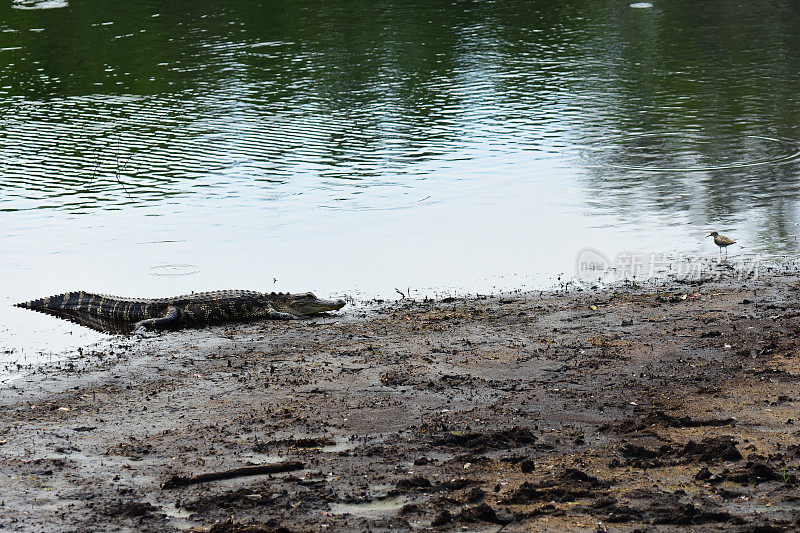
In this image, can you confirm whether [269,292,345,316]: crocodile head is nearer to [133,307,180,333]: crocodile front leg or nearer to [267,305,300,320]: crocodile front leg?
[267,305,300,320]: crocodile front leg

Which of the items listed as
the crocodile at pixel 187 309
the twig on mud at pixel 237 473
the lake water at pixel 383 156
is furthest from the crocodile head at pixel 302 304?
the twig on mud at pixel 237 473

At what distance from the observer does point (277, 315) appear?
11.0 m

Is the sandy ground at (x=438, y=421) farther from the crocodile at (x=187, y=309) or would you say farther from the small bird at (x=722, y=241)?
the small bird at (x=722, y=241)

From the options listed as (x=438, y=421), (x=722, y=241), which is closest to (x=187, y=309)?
(x=438, y=421)

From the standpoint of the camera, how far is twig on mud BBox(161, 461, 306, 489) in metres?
6.39

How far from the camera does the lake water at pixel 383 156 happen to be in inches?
527

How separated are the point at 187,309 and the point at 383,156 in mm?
9621

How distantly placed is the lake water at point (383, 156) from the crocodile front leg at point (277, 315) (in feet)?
3.67

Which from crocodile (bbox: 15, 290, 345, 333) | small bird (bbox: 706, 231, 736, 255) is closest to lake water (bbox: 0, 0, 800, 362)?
small bird (bbox: 706, 231, 736, 255)

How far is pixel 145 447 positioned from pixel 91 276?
21.7 feet

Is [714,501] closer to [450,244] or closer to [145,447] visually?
[145,447]

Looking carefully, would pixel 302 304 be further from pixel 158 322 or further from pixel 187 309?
pixel 158 322

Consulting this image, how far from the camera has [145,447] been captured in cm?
712

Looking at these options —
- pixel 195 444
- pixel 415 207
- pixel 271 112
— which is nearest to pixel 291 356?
pixel 195 444
